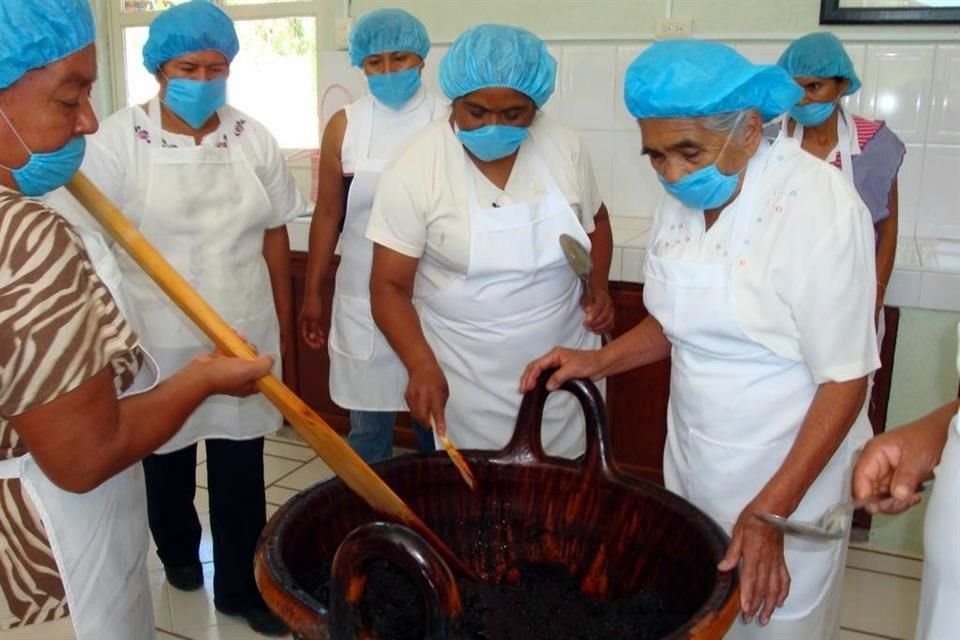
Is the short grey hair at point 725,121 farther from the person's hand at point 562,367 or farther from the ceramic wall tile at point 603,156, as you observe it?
the ceramic wall tile at point 603,156

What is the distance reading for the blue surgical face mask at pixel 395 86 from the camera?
2.01 meters

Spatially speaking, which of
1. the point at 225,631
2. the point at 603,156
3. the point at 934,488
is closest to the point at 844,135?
the point at 603,156

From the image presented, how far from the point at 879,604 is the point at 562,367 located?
1365mm

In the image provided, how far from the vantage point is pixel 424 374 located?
1.41 metres

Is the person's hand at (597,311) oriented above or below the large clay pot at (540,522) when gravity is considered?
above

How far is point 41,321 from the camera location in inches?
32.8

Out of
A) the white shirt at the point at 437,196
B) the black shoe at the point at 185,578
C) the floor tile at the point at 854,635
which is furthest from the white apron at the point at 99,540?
the floor tile at the point at 854,635

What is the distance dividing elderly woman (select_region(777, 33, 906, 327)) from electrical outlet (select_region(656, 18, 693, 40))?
521 millimetres

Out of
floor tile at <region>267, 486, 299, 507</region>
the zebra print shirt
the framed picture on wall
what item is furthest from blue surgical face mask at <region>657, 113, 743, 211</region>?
floor tile at <region>267, 486, 299, 507</region>

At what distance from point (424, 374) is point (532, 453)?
344 mm

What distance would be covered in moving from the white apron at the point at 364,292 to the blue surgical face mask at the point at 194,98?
39 cm

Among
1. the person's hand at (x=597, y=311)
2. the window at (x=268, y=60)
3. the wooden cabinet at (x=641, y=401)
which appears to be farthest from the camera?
the window at (x=268, y=60)

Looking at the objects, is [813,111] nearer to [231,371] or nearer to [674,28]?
[674,28]

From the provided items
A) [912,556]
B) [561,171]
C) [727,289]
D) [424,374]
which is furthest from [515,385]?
[912,556]
